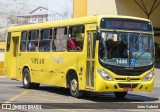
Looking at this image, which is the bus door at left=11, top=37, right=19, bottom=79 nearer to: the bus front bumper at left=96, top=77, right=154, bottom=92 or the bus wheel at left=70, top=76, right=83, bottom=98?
the bus wheel at left=70, top=76, right=83, bottom=98

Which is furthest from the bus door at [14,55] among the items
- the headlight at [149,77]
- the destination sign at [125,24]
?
the headlight at [149,77]

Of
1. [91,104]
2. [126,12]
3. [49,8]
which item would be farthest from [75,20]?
[49,8]

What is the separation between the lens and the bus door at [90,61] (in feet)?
56.2

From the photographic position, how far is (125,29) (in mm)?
17391

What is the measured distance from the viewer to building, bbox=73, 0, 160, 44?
44.4 metres

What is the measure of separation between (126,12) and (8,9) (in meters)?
13.0

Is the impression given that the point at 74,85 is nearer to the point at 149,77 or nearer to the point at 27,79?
the point at 149,77

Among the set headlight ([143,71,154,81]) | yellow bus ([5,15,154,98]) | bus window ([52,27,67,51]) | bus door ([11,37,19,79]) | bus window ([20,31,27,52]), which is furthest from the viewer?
bus door ([11,37,19,79])

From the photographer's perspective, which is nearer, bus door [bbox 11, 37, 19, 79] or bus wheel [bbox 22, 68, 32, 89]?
bus wheel [bbox 22, 68, 32, 89]

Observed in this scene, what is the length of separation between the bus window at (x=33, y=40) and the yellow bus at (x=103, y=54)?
148 cm

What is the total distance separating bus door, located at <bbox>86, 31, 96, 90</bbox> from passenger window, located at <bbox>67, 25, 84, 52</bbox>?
549 mm

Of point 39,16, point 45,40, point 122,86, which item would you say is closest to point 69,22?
point 45,40

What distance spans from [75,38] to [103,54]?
2.00m

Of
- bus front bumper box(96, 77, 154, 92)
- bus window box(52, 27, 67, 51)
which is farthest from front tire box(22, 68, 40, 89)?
bus front bumper box(96, 77, 154, 92)
